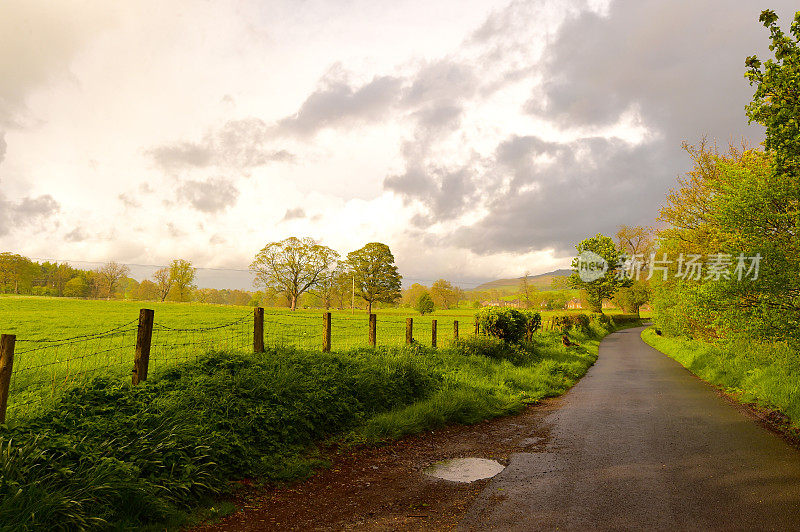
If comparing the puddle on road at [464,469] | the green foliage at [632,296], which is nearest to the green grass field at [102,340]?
the puddle on road at [464,469]

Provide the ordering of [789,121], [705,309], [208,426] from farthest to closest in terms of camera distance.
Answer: [705,309], [789,121], [208,426]

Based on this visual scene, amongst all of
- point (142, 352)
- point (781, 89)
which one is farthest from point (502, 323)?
point (142, 352)

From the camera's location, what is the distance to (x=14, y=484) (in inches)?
166

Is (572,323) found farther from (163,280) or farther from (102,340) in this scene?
(163,280)

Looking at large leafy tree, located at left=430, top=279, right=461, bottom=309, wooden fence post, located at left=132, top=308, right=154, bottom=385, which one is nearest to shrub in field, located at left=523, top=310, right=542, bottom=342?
wooden fence post, located at left=132, top=308, right=154, bottom=385

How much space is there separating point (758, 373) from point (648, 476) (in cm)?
1046

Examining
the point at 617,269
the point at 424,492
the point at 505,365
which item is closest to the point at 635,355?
the point at 505,365

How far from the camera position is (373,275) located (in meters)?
74.6

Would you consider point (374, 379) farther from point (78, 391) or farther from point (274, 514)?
point (78, 391)

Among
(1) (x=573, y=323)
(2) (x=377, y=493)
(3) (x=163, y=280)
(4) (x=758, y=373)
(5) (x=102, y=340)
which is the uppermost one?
(3) (x=163, y=280)

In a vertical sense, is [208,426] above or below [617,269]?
below

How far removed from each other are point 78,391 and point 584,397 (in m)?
12.2

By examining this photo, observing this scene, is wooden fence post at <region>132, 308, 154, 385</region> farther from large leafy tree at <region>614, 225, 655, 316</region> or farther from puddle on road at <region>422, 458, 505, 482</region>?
large leafy tree at <region>614, 225, 655, 316</region>

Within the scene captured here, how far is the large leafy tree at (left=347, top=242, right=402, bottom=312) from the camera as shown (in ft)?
244
